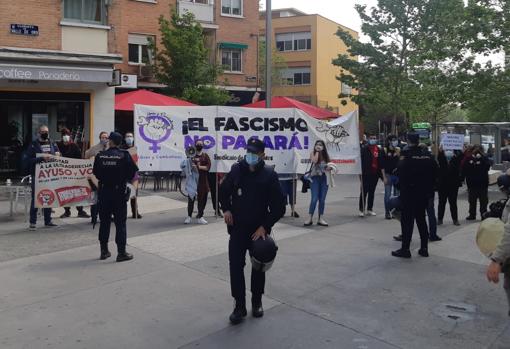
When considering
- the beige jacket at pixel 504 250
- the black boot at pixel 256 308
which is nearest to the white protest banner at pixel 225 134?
the black boot at pixel 256 308

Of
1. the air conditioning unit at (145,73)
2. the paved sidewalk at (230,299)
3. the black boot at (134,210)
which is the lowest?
the paved sidewalk at (230,299)

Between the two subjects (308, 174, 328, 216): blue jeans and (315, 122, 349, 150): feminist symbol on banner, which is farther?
(315, 122, 349, 150): feminist symbol on banner

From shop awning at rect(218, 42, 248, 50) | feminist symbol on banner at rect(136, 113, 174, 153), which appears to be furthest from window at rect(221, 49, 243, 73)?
feminist symbol on banner at rect(136, 113, 174, 153)

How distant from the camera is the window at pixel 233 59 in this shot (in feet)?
97.9

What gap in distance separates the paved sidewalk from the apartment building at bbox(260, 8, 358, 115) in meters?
40.6

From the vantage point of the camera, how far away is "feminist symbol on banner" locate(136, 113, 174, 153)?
10797 millimetres

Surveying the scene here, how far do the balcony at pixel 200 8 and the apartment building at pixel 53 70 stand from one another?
11.2 metres

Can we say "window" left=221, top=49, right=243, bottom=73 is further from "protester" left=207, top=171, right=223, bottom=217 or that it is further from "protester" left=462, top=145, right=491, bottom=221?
"protester" left=462, top=145, right=491, bottom=221

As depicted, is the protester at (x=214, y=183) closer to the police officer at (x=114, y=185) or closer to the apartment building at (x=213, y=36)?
the police officer at (x=114, y=185)

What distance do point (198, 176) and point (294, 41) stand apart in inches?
1630

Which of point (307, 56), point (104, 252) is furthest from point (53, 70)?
point (307, 56)

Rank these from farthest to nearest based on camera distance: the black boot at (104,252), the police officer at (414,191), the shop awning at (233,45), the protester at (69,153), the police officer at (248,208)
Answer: the shop awning at (233,45)
the protester at (69,153)
the police officer at (414,191)
the black boot at (104,252)
the police officer at (248,208)

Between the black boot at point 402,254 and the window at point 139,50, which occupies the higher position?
the window at point 139,50

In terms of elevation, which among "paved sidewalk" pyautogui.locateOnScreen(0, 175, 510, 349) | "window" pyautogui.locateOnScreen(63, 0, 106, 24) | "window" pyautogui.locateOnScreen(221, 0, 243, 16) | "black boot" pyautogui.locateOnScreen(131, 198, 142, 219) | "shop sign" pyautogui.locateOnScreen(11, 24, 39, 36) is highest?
"window" pyautogui.locateOnScreen(221, 0, 243, 16)
